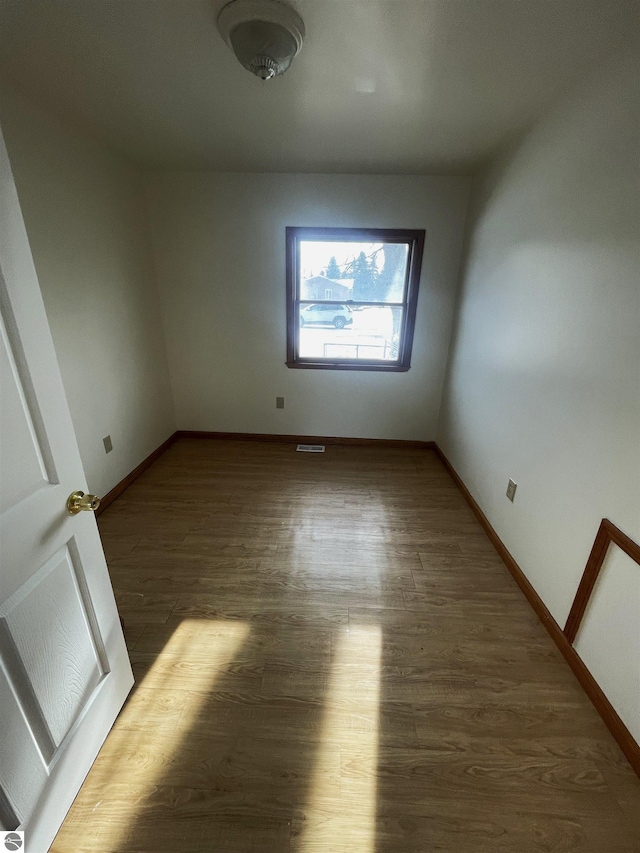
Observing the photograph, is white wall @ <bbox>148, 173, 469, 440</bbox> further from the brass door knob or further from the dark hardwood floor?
the brass door knob

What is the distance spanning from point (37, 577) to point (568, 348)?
204 centimetres

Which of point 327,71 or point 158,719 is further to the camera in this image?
point 327,71

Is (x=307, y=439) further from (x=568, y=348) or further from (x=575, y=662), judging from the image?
(x=575, y=662)

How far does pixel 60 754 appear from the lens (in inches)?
37.5

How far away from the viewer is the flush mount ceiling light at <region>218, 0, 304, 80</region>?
Result: 3.74ft

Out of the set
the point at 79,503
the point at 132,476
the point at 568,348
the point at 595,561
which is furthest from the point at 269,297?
the point at 595,561

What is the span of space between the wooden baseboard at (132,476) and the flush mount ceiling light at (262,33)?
7.70 ft

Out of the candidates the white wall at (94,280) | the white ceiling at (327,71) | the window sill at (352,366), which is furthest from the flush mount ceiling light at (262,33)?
the window sill at (352,366)

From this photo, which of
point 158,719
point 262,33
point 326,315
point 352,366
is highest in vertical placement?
point 262,33

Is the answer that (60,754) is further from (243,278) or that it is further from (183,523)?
(243,278)

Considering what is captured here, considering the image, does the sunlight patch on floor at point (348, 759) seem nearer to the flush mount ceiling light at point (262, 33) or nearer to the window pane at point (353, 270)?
the flush mount ceiling light at point (262, 33)

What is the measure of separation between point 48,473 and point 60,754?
776 millimetres

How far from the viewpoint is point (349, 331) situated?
10.3 ft

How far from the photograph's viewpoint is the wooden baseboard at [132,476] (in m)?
2.39
